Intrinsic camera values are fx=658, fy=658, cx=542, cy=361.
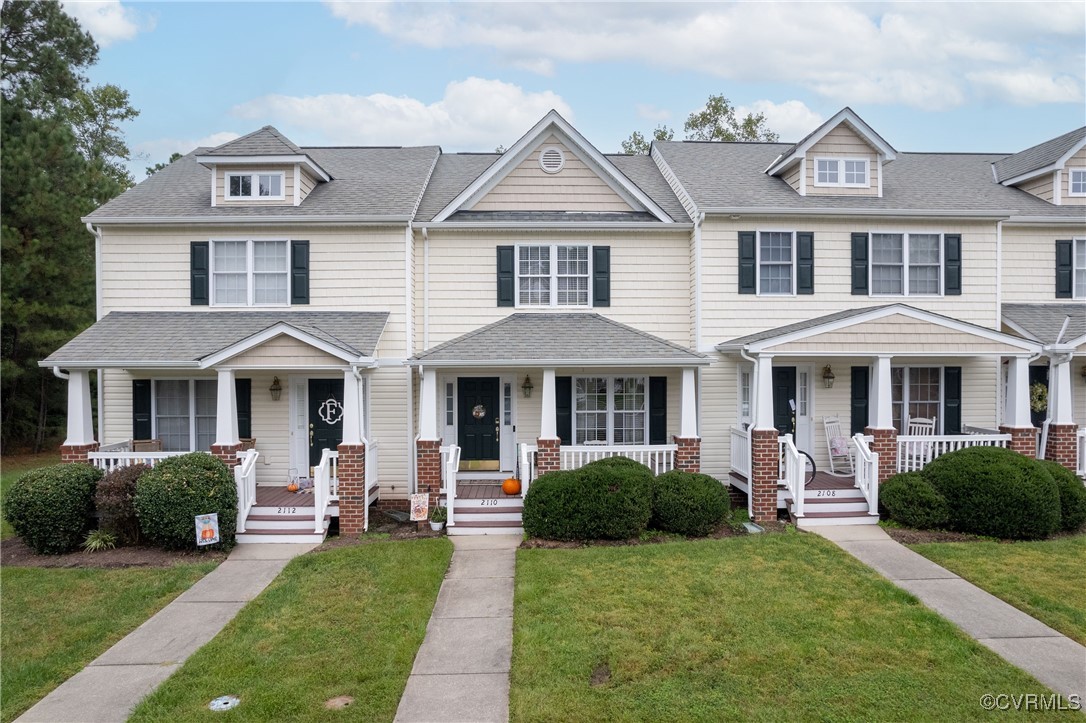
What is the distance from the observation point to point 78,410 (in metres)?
12.1

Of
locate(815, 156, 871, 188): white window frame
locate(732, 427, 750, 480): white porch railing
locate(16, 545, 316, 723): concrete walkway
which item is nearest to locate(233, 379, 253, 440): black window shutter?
locate(16, 545, 316, 723): concrete walkway

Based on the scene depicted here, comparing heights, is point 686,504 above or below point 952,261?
below

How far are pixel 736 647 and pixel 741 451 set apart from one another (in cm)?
673

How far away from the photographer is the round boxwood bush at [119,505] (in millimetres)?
10461

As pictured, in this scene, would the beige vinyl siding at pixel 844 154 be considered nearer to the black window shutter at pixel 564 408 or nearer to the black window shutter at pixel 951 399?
the black window shutter at pixel 951 399

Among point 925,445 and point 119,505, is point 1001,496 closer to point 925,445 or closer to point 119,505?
point 925,445

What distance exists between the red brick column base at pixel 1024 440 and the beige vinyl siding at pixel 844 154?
553cm

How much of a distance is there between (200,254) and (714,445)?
1126 cm

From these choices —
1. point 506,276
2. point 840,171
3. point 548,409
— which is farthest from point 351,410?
point 840,171

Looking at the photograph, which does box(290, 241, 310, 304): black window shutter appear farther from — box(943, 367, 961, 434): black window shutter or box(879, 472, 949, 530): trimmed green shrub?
box(943, 367, 961, 434): black window shutter

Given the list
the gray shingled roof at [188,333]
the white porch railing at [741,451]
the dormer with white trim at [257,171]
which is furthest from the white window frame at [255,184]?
the white porch railing at [741,451]

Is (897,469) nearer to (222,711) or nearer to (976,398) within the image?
(976,398)

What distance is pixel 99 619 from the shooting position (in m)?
7.80

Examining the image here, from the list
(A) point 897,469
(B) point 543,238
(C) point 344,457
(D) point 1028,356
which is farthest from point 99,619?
(D) point 1028,356
